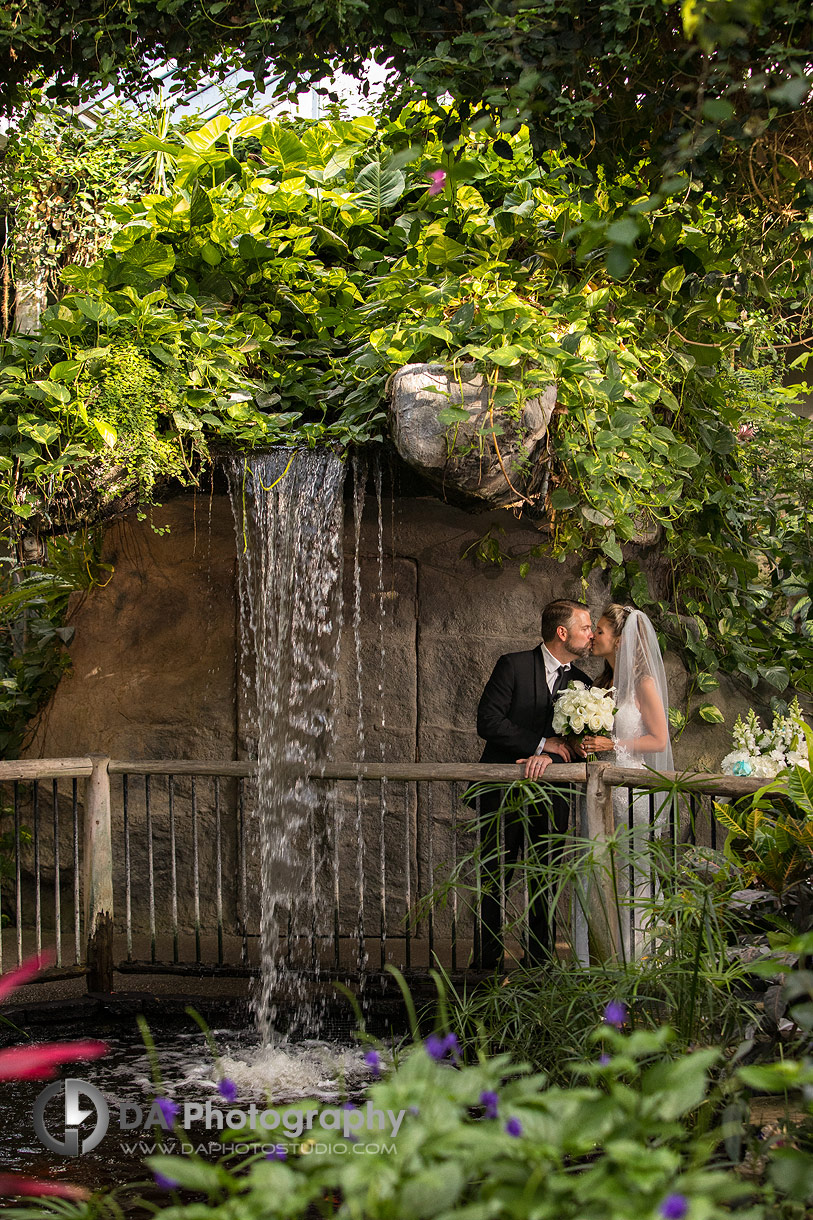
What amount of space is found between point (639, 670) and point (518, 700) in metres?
0.64

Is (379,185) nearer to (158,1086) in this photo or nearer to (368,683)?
(368,683)

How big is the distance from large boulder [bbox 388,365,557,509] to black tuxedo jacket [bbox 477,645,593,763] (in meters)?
0.97

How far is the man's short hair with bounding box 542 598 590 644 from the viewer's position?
5383mm

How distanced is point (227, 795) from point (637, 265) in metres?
3.89

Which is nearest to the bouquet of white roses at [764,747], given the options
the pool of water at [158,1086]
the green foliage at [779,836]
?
the green foliage at [779,836]

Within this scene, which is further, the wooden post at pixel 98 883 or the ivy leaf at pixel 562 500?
the wooden post at pixel 98 883

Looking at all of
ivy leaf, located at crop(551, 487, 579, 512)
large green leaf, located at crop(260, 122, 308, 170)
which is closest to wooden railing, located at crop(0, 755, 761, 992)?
ivy leaf, located at crop(551, 487, 579, 512)

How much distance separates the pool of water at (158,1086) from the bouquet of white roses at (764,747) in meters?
2.59

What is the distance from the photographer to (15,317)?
6.56 meters

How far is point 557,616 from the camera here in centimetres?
540

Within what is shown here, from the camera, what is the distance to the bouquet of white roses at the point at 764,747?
5730mm

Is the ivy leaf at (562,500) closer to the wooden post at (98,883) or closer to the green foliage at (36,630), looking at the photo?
the wooden post at (98,883)

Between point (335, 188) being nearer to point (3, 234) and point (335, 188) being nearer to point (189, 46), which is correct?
point (189, 46)

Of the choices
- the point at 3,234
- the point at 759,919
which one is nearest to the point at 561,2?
the point at 759,919
